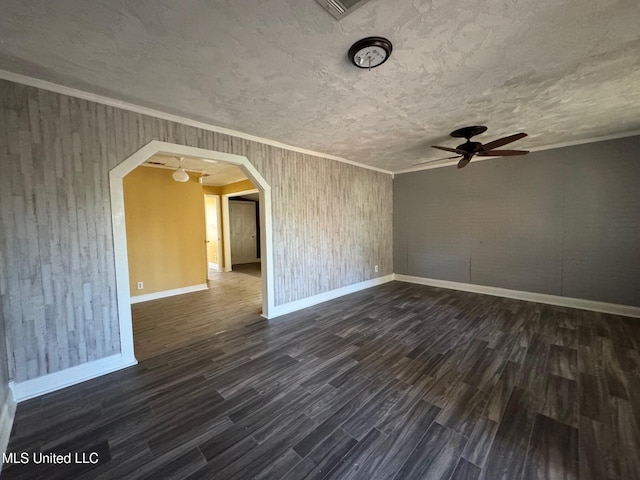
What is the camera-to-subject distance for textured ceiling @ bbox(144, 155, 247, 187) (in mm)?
4434

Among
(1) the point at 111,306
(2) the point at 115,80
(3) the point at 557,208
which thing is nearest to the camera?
(2) the point at 115,80

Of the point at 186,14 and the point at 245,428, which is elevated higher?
the point at 186,14

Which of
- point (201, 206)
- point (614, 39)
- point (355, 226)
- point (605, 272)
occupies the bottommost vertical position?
point (605, 272)

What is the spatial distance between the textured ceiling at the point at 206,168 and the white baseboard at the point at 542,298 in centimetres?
472

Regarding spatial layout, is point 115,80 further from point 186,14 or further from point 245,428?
point 245,428

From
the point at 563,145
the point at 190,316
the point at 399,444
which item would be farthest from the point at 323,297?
the point at 563,145

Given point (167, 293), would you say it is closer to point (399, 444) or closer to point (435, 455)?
point (399, 444)

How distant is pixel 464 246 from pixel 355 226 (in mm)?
2288

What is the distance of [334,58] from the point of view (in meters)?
1.80

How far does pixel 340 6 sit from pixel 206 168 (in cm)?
466

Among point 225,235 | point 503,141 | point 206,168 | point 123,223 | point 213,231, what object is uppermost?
point 206,168

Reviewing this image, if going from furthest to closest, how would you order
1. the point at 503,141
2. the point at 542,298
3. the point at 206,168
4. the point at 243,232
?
1. the point at 243,232
2. the point at 206,168
3. the point at 542,298
4. the point at 503,141

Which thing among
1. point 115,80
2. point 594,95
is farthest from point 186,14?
point 594,95

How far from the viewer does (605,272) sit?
373 cm
